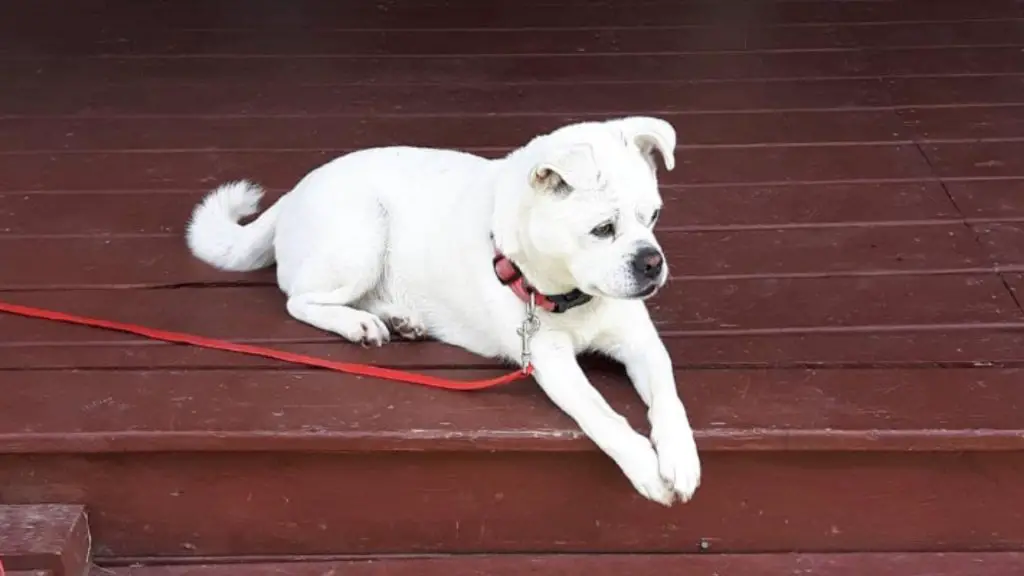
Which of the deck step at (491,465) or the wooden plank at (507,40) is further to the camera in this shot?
the wooden plank at (507,40)

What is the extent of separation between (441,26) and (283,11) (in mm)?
584

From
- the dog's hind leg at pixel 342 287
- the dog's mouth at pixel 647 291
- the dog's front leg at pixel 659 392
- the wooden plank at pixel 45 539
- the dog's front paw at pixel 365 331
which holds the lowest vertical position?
the wooden plank at pixel 45 539

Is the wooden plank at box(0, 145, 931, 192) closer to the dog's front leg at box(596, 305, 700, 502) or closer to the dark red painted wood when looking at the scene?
the dark red painted wood

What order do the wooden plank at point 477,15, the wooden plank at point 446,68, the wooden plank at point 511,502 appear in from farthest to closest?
the wooden plank at point 477,15
the wooden plank at point 446,68
the wooden plank at point 511,502

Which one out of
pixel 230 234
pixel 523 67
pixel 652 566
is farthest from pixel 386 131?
pixel 652 566

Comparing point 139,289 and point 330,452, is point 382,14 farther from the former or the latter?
point 330,452

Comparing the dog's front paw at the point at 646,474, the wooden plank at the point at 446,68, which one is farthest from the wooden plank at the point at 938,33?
the dog's front paw at the point at 646,474

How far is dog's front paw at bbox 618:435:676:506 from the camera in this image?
2029 millimetres

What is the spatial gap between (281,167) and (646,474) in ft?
5.01

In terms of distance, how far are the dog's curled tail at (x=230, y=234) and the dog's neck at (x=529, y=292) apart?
0.68 metres

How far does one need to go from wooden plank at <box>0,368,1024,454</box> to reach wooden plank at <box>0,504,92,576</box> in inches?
4.5

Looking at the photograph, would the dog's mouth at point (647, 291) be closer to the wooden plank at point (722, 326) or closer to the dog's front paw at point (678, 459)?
the dog's front paw at point (678, 459)

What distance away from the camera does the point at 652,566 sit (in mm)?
2250

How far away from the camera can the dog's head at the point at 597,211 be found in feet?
6.55
